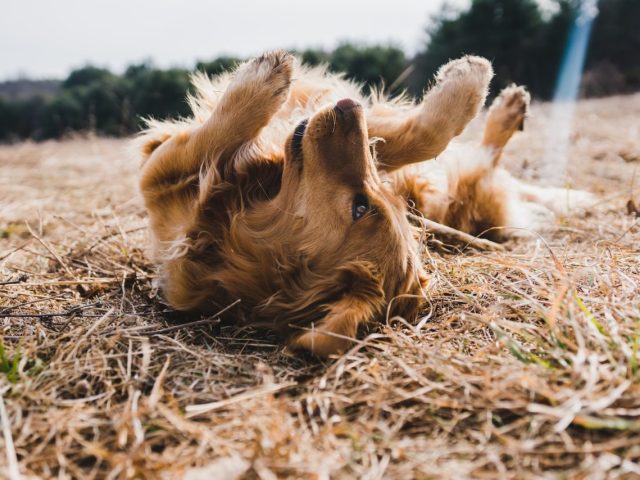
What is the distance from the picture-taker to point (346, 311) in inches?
75.4

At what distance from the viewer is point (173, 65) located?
1695 cm

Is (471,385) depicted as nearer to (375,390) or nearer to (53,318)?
(375,390)

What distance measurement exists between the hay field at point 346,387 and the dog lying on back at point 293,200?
145mm

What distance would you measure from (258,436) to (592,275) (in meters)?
1.56

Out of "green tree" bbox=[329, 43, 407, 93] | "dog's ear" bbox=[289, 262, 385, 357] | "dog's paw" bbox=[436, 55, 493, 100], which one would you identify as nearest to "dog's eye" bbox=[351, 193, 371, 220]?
"dog's ear" bbox=[289, 262, 385, 357]

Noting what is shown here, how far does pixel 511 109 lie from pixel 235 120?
6.76ft

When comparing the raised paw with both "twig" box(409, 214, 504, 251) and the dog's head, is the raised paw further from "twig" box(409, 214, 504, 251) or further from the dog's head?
the dog's head

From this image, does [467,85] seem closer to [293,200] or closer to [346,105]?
[346,105]

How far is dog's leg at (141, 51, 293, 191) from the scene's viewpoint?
237 centimetres

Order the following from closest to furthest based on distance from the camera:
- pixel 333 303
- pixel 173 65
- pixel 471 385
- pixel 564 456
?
pixel 564 456
pixel 471 385
pixel 333 303
pixel 173 65

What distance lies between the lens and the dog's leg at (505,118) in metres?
3.52

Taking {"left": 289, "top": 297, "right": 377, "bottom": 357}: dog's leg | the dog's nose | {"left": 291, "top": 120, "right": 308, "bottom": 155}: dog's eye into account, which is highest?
the dog's nose

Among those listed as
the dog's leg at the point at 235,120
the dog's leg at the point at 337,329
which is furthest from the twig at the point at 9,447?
the dog's leg at the point at 235,120

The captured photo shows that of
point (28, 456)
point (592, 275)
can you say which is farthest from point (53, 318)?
point (592, 275)
